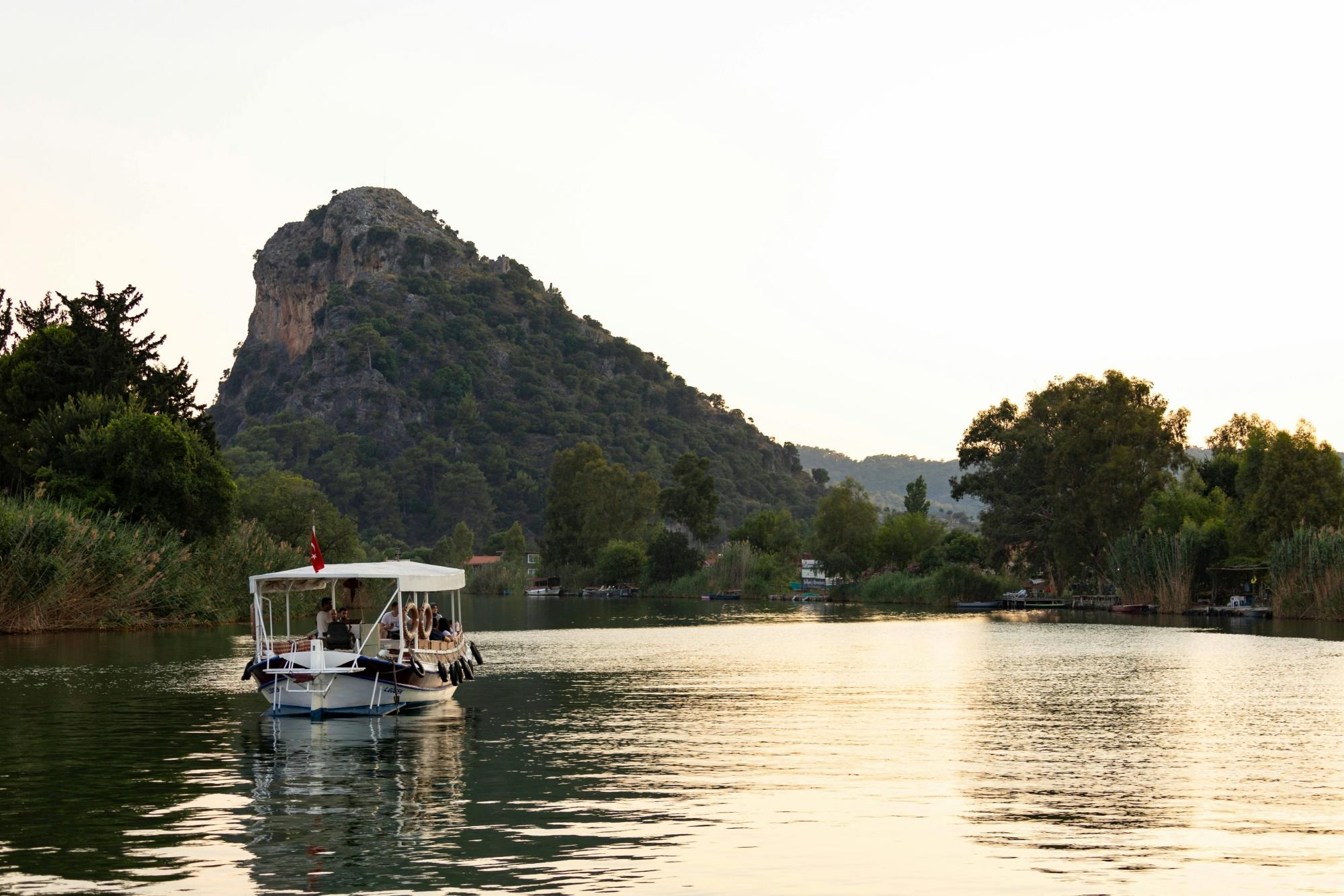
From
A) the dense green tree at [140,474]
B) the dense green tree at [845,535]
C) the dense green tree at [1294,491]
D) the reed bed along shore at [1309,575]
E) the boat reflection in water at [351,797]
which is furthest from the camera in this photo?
the dense green tree at [845,535]

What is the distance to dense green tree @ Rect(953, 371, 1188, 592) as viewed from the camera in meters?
132

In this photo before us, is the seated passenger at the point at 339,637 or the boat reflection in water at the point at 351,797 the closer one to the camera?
the boat reflection in water at the point at 351,797

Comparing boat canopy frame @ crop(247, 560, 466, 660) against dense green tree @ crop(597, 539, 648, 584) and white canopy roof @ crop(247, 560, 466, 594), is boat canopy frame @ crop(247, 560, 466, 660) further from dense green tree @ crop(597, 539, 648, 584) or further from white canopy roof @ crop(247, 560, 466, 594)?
dense green tree @ crop(597, 539, 648, 584)

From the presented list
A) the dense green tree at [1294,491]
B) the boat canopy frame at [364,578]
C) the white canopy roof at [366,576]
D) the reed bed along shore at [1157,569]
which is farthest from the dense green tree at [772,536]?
the boat canopy frame at [364,578]

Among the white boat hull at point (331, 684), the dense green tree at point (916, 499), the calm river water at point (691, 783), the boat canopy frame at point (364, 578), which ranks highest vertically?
the dense green tree at point (916, 499)

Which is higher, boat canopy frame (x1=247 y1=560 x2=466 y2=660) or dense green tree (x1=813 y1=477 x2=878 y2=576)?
dense green tree (x1=813 y1=477 x2=878 y2=576)

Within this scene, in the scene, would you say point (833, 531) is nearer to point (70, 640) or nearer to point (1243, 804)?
point (70, 640)

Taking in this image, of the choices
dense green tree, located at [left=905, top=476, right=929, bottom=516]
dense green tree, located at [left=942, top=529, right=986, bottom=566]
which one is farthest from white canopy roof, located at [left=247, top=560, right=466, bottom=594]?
dense green tree, located at [left=905, top=476, right=929, bottom=516]

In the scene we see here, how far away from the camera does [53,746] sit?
31078 millimetres

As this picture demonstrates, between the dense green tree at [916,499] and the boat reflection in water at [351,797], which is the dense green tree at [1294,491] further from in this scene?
the boat reflection in water at [351,797]

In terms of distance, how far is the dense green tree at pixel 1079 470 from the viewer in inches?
5182

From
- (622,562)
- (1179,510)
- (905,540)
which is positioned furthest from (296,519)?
(905,540)

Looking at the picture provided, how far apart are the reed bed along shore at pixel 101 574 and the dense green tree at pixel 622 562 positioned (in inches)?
4274

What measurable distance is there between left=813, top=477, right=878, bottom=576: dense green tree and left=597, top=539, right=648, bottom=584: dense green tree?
1072 inches
